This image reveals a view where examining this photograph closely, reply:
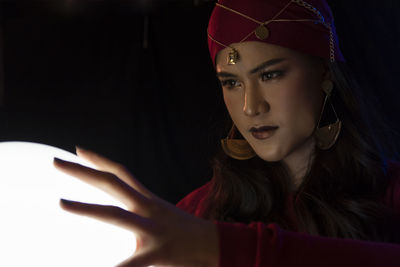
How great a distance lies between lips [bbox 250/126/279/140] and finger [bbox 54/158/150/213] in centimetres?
50

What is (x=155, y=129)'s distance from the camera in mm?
1621

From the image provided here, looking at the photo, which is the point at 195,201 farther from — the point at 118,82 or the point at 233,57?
the point at 118,82

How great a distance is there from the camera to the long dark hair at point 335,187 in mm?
936

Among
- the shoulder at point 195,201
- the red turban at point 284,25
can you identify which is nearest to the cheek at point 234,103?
the red turban at point 284,25

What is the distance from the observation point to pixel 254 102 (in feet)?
2.99

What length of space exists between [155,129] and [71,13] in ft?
1.78

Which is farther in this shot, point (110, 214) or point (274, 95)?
point (274, 95)

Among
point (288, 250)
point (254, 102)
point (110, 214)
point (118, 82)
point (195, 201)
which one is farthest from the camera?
point (118, 82)

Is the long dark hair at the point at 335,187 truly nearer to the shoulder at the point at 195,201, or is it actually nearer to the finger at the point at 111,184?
the shoulder at the point at 195,201

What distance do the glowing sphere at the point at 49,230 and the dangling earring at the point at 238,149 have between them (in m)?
0.60

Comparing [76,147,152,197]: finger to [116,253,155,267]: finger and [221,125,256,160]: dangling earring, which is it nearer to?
[116,253,155,267]: finger

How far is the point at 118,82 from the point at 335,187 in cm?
97

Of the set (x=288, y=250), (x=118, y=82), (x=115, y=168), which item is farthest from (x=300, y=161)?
(x=118, y=82)

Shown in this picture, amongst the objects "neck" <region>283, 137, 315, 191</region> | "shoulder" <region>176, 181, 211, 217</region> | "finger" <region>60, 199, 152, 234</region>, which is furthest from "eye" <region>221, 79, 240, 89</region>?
"finger" <region>60, 199, 152, 234</region>
